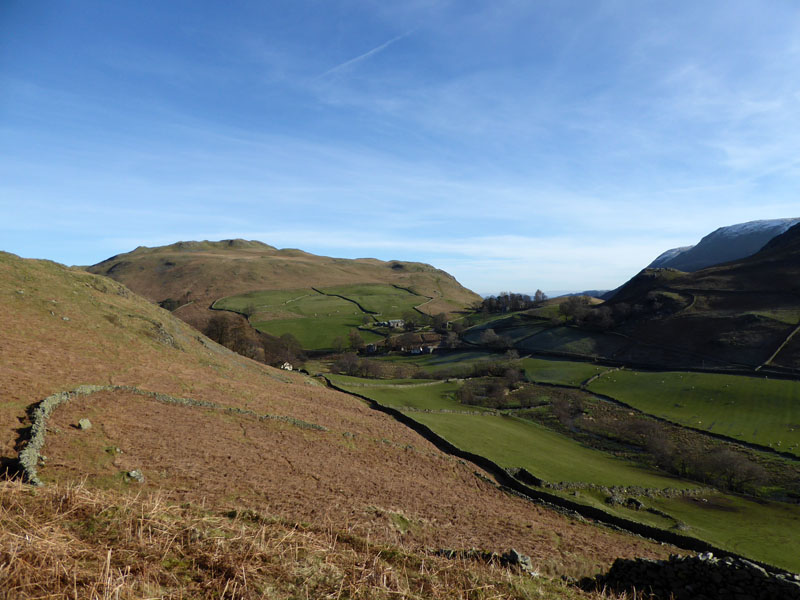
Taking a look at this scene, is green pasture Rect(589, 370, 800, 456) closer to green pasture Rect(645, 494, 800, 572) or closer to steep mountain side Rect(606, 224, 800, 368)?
steep mountain side Rect(606, 224, 800, 368)

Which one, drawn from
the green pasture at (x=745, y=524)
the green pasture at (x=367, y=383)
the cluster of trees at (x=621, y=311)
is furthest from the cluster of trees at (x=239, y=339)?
the cluster of trees at (x=621, y=311)

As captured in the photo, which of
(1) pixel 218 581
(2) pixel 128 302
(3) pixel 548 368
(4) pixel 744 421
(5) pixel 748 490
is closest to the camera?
(1) pixel 218 581

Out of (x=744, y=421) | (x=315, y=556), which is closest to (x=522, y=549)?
(x=315, y=556)

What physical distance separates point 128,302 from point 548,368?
79.0m

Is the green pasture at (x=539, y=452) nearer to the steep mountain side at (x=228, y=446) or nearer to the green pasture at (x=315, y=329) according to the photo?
the steep mountain side at (x=228, y=446)

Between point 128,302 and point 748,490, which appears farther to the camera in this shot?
point 128,302

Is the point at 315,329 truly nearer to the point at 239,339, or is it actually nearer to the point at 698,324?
the point at 239,339

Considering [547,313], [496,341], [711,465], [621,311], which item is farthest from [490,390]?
[547,313]

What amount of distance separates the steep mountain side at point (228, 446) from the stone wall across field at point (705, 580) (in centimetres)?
298

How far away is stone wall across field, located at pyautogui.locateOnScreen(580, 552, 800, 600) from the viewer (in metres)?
10.1

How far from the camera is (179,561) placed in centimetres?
546

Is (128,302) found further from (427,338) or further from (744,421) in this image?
(427,338)

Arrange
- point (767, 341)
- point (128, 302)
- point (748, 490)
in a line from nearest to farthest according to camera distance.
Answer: point (748, 490) → point (128, 302) → point (767, 341)

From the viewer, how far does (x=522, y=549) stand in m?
17.3
